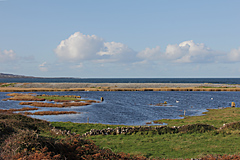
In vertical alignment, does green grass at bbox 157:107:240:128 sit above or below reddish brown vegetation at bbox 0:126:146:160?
below

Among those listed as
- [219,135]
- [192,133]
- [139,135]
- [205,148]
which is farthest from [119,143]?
[219,135]

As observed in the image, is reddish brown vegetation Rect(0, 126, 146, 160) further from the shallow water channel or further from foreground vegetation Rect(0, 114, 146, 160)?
the shallow water channel

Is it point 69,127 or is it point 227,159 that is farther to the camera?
point 69,127

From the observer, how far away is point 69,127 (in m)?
35.6

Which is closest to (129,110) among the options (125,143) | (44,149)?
(125,143)

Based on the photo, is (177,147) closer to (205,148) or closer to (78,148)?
(205,148)

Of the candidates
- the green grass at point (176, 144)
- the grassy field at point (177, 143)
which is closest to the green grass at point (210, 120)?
the grassy field at point (177, 143)

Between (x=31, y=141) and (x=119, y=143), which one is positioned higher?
(x=31, y=141)

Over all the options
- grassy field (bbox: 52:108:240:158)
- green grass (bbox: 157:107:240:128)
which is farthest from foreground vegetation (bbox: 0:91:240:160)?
green grass (bbox: 157:107:240:128)

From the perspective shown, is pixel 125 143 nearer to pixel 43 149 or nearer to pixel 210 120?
pixel 43 149

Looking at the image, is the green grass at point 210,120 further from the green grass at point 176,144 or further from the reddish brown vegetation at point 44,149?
the reddish brown vegetation at point 44,149

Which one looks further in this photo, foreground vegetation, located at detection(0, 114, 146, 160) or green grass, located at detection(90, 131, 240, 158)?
green grass, located at detection(90, 131, 240, 158)

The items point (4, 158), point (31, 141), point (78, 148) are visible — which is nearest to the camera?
point (4, 158)

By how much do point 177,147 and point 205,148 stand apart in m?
2.55
